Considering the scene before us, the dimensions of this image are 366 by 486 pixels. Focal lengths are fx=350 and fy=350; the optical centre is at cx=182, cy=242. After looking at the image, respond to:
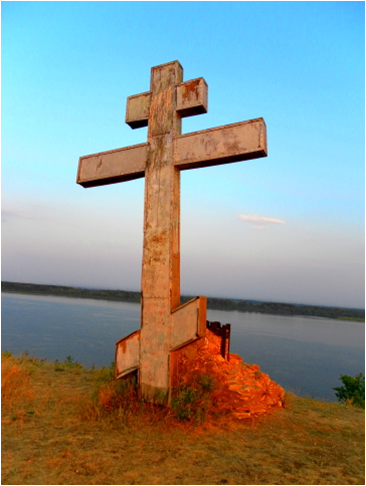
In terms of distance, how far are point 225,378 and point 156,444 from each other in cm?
149

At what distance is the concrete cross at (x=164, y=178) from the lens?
172 inches

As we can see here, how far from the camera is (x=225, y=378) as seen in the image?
4.84m

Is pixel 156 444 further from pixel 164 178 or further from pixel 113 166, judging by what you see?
pixel 113 166

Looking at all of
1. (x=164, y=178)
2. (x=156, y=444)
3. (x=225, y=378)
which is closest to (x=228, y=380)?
(x=225, y=378)

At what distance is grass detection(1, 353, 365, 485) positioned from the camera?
309 cm

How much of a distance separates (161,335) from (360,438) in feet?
9.30

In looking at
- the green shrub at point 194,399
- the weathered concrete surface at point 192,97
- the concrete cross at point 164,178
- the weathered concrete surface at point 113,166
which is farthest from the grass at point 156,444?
the weathered concrete surface at point 192,97

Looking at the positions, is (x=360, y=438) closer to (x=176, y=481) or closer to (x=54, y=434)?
(x=176, y=481)

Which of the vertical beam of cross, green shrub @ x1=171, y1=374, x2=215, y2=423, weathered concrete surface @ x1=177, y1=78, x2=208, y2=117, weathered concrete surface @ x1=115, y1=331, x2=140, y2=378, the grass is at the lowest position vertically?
the grass

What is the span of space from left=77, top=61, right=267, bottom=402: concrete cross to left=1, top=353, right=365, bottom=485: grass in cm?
54

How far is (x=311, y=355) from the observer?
25.1m

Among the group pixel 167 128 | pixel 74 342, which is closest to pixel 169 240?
pixel 167 128

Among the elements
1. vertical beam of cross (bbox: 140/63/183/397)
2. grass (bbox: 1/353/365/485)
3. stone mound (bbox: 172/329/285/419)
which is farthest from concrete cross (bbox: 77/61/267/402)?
grass (bbox: 1/353/365/485)

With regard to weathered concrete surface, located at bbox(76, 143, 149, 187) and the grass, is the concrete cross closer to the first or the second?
weathered concrete surface, located at bbox(76, 143, 149, 187)
